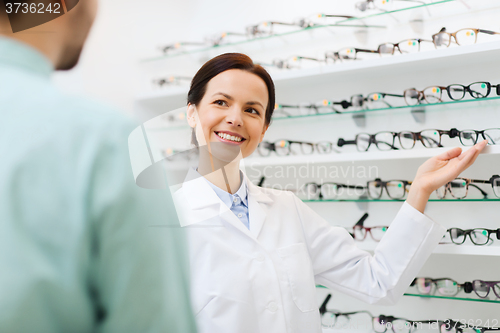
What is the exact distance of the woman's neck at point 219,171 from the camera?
80cm

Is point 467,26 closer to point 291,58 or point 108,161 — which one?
point 291,58

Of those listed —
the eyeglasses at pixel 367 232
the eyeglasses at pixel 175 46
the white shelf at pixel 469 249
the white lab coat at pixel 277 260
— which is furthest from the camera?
the eyeglasses at pixel 175 46

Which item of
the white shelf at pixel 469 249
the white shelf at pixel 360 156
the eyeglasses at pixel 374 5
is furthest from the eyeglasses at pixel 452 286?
the eyeglasses at pixel 374 5

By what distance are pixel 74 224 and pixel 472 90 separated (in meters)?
1.11

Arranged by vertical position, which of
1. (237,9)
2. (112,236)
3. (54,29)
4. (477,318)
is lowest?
(477,318)

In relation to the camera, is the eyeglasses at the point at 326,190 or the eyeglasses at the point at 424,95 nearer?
the eyeglasses at the point at 424,95

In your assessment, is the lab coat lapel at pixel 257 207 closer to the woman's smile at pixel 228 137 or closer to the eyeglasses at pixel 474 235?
the woman's smile at pixel 228 137

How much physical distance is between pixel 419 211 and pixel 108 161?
751 millimetres

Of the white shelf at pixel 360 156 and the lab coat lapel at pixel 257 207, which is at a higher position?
the white shelf at pixel 360 156

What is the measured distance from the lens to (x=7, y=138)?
16 centimetres

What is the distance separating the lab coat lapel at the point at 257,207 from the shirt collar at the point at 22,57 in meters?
0.59

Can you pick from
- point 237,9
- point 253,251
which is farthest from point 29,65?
point 237,9

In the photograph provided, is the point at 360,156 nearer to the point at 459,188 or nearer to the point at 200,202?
the point at 459,188

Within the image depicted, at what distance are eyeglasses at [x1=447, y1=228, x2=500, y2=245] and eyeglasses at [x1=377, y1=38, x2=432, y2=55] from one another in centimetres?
53
